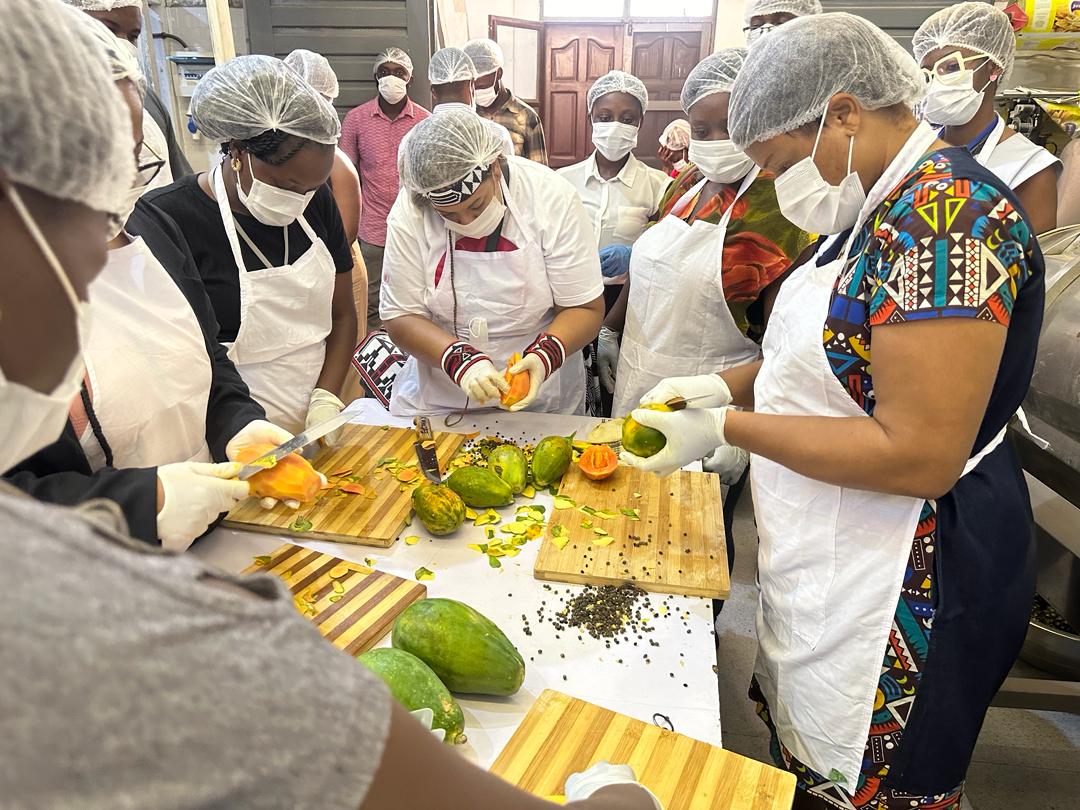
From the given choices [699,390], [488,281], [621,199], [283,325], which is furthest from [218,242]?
[621,199]

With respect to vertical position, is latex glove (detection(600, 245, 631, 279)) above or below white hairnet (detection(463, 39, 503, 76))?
below

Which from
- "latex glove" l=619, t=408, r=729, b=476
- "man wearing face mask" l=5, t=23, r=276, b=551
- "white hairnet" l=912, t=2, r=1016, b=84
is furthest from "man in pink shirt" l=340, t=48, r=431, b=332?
"latex glove" l=619, t=408, r=729, b=476

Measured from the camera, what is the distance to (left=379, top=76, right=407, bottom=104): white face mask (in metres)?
6.05

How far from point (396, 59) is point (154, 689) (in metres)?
6.65

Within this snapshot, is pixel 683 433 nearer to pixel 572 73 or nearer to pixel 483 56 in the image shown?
pixel 483 56

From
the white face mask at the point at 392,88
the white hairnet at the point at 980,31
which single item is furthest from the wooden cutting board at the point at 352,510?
the white face mask at the point at 392,88

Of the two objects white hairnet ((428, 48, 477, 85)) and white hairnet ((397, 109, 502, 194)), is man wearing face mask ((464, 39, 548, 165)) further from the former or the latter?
white hairnet ((397, 109, 502, 194))

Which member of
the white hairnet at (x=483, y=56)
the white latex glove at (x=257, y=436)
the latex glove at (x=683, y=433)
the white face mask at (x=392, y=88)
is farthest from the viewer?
the white face mask at (x=392, y=88)

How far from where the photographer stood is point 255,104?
2.22m

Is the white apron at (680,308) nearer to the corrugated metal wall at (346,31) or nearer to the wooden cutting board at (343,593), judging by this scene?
the wooden cutting board at (343,593)

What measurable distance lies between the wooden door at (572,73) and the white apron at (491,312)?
7007 millimetres

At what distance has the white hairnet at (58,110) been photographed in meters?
0.55

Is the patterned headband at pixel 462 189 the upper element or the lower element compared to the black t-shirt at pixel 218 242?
upper

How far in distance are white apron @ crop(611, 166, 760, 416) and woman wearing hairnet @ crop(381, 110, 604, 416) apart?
0.26 metres
